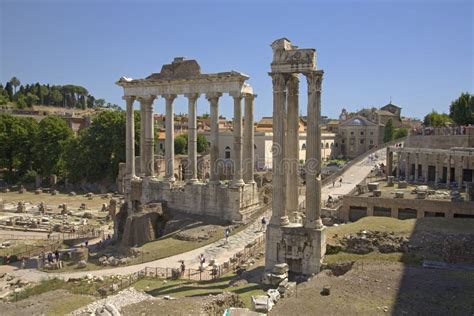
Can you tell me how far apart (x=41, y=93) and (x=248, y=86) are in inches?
5219

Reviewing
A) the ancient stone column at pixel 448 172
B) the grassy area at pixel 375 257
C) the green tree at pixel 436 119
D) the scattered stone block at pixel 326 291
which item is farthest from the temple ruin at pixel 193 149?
the green tree at pixel 436 119

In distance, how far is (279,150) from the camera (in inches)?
794

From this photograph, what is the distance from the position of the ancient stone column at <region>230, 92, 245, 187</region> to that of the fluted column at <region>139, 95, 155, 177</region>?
7.20 meters

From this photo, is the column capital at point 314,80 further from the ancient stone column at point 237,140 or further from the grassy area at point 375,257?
the ancient stone column at point 237,140

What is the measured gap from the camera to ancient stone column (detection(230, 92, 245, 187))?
30672 millimetres

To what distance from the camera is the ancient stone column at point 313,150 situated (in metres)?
19.6

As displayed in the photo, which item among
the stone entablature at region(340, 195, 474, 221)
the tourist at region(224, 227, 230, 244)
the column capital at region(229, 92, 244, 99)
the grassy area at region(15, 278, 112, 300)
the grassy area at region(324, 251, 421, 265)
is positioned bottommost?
the grassy area at region(15, 278, 112, 300)

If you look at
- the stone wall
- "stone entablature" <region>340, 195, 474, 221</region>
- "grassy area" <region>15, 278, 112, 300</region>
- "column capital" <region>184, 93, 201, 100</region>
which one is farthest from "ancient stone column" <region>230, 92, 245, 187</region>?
"grassy area" <region>15, 278, 112, 300</region>

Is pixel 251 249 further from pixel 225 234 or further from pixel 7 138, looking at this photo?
pixel 7 138

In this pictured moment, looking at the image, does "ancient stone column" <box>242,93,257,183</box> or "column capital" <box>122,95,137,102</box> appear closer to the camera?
"ancient stone column" <box>242,93,257,183</box>

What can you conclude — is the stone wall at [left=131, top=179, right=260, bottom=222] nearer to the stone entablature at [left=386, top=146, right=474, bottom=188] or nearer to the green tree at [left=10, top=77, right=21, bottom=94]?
the stone entablature at [left=386, top=146, right=474, bottom=188]

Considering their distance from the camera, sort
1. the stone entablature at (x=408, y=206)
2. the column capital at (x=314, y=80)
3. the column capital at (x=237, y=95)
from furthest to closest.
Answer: the column capital at (x=237, y=95), the stone entablature at (x=408, y=206), the column capital at (x=314, y=80)

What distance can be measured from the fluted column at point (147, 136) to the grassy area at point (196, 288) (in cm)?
1408

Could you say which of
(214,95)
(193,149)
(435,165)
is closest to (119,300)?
(193,149)
